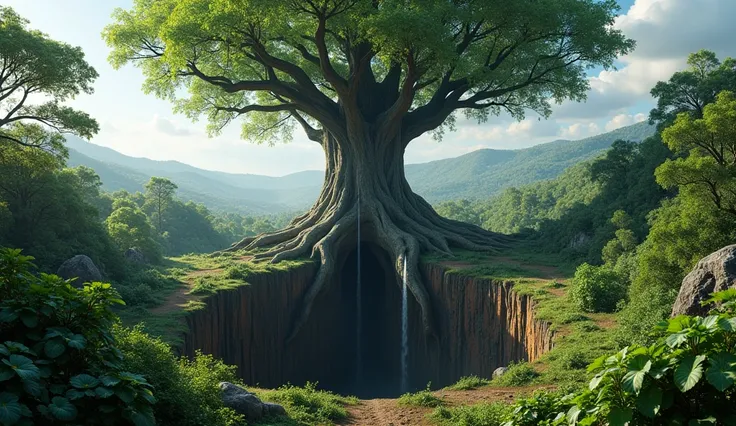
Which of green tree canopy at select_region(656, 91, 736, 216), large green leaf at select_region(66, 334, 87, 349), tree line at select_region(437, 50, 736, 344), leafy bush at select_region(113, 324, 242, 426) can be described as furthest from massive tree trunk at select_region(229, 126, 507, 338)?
large green leaf at select_region(66, 334, 87, 349)

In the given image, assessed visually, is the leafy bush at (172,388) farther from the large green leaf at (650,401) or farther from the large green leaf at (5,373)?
the large green leaf at (650,401)

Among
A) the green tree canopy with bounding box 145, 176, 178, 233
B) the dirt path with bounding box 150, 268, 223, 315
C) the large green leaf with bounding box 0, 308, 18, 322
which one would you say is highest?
the green tree canopy with bounding box 145, 176, 178, 233

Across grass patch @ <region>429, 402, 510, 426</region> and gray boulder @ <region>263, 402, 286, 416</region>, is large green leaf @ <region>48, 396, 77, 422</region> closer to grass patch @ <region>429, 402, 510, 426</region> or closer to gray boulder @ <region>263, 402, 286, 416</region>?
gray boulder @ <region>263, 402, 286, 416</region>

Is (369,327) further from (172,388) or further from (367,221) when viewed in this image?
(172,388)

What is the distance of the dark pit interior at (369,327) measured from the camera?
2391cm

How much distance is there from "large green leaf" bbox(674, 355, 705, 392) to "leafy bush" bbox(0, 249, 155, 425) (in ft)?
15.5

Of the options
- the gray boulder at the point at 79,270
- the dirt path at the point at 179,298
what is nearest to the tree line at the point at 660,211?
the dirt path at the point at 179,298

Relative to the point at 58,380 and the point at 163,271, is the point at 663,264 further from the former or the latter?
the point at 163,271

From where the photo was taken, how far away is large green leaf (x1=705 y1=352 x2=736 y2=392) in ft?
12.2

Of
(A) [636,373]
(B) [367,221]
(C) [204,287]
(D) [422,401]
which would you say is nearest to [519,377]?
(D) [422,401]

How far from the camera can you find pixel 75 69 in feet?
58.2

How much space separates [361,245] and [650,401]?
22.4 m

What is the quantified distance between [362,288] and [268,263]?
6.19 metres

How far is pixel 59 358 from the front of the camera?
5.30m
